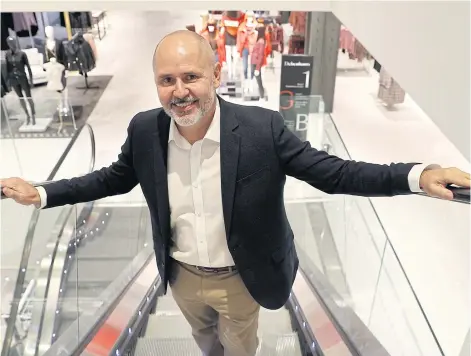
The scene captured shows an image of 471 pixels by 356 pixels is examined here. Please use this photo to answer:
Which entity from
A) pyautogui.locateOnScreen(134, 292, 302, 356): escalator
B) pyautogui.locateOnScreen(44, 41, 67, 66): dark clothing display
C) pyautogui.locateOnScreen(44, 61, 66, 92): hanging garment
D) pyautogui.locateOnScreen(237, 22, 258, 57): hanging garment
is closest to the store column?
pyautogui.locateOnScreen(237, 22, 258, 57): hanging garment

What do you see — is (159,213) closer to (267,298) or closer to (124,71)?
(267,298)

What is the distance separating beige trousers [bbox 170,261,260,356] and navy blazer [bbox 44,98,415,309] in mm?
86

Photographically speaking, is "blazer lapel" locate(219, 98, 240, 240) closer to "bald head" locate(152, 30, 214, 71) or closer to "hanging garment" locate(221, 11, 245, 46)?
"bald head" locate(152, 30, 214, 71)

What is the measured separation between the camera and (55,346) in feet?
9.12

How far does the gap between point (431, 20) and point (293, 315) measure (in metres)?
2.01

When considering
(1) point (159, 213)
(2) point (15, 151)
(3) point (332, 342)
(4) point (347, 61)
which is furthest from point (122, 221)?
(4) point (347, 61)

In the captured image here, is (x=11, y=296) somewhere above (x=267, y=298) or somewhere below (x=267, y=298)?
below

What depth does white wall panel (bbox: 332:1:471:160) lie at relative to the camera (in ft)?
7.16

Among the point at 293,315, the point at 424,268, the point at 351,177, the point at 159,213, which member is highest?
the point at 351,177

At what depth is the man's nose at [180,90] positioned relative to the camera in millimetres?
1685

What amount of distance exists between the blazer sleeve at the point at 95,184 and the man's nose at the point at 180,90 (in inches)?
15.9

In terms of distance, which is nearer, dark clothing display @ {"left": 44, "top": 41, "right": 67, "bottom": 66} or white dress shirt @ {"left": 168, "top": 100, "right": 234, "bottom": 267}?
white dress shirt @ {"left": 168, "top": 100, "right": 234, "bottom": 267}

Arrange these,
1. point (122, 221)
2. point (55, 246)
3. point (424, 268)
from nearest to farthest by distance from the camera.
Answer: point (55, 246) → point (424, 268) → point (122, 221)

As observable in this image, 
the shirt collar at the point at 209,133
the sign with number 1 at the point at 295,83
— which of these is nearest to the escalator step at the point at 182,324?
the shirt collar at the point at 209,133
